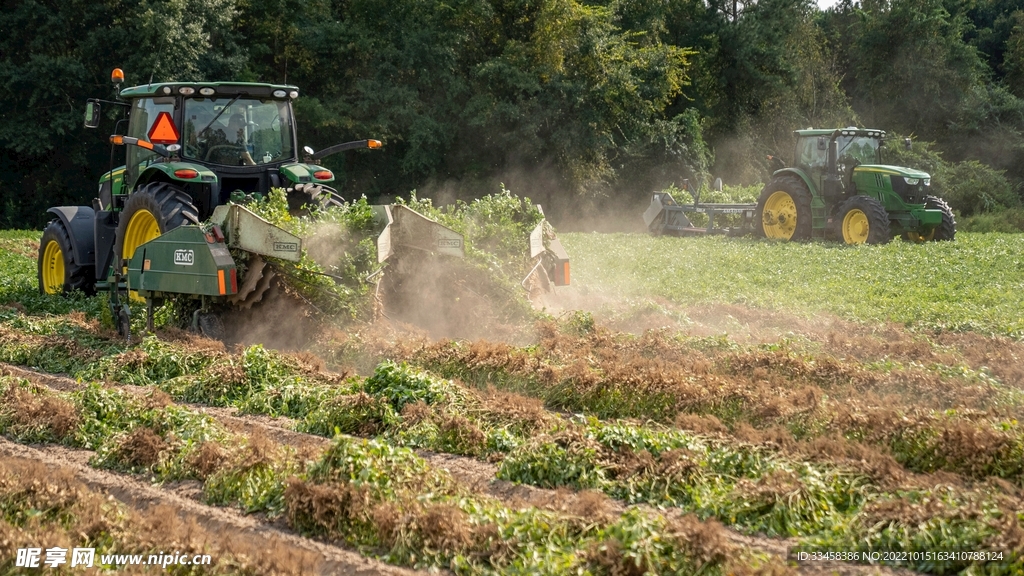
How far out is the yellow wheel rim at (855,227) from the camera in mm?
18438

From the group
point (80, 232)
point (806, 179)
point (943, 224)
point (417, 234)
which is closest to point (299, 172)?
point (417, 234)

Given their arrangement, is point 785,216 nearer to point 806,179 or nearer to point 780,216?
point 780,216

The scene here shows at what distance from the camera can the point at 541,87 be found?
3070 centimetres

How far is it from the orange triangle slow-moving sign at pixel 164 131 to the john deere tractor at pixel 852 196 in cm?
1309

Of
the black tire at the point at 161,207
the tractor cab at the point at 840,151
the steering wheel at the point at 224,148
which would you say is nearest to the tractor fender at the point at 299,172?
the steering wheel at the point at 224,148

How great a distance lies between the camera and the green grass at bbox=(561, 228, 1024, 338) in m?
10.5

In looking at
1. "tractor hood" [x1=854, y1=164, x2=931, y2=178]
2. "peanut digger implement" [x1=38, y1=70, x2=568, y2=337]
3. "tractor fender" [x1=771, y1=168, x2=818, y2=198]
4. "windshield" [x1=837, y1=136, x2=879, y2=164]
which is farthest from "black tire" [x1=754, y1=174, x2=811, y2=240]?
"peanut digger implement" [x1=38, y1=70, x2=568, y2=337]

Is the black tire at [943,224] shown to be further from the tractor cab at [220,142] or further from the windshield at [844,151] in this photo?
the tractor cab at [220,142]

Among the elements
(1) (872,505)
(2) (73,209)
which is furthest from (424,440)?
(2) (73,209)

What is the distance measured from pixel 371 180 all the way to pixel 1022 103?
24.8 meters

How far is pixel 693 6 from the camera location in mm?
39062

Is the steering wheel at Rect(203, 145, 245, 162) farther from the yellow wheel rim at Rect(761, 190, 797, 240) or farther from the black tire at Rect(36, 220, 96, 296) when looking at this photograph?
the yellow wheel rim at Rect(761, 190, 797, 240)

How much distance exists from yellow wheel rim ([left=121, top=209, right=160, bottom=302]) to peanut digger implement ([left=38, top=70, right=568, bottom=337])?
0.04 ft

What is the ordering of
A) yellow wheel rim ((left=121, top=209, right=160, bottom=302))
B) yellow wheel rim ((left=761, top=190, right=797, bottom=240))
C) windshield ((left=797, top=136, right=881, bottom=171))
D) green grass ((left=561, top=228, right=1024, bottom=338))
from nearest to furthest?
yellow wheel rim ((left=121, top=209, right=160, bottom=302)) → green grass ((left=561, top=228, right=1024, bottom=338)) → windshield ((left=797, top=136, right=881, bottom=171)) → yellow wheel rim ((left=761, top=190, right=797, bottom=240))
